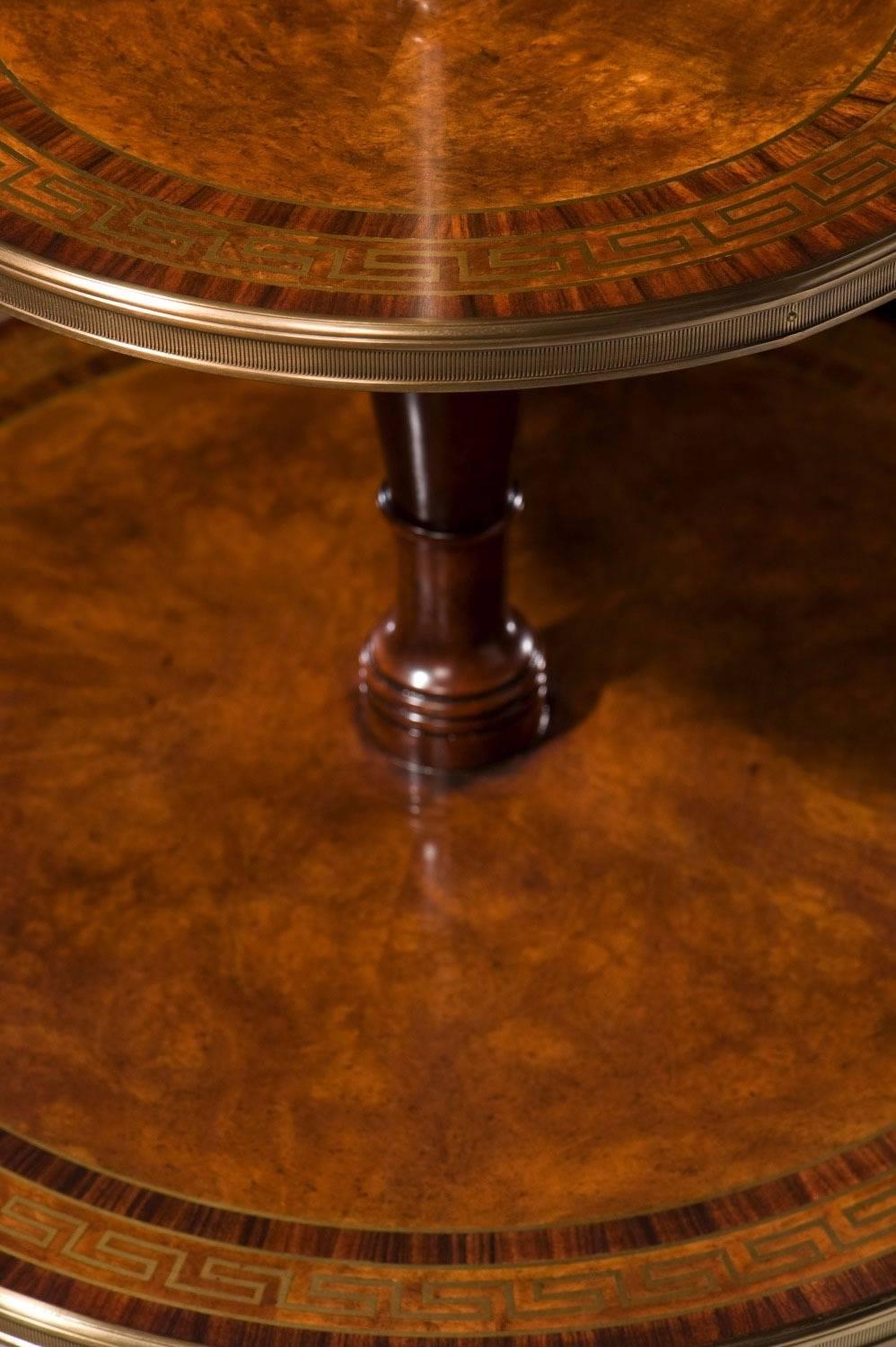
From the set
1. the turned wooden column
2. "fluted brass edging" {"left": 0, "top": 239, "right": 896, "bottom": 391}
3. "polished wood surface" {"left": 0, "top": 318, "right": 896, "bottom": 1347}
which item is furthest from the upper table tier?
"polished wood surface" {"left": 0, "top": 318, "right": 896, "bottom": 1347}

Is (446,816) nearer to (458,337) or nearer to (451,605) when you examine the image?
(451,605)

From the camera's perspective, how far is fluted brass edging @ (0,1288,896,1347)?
50.3 inches

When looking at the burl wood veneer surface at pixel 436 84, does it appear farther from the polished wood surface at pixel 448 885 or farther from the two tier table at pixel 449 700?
the polished wood surface at pixel 448 885

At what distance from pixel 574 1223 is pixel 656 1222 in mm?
55

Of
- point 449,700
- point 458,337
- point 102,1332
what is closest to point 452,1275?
point 102,1332

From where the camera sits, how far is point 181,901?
1.59m

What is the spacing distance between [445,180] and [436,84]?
5.0 inches

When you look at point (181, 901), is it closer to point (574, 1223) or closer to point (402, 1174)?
point (402, 1174)

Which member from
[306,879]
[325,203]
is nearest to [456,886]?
[306,879]

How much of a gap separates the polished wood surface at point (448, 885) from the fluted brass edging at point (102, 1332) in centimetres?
1

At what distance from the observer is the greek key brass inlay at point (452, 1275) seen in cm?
130

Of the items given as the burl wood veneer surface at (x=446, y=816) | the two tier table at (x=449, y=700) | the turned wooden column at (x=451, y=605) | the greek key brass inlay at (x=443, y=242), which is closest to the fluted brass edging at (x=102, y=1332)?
the two tier table at (x=449, y=700)

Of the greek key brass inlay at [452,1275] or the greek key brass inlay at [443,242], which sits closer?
the greek key brass inlay at [443,242]

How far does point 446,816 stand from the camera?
5.47 feet
